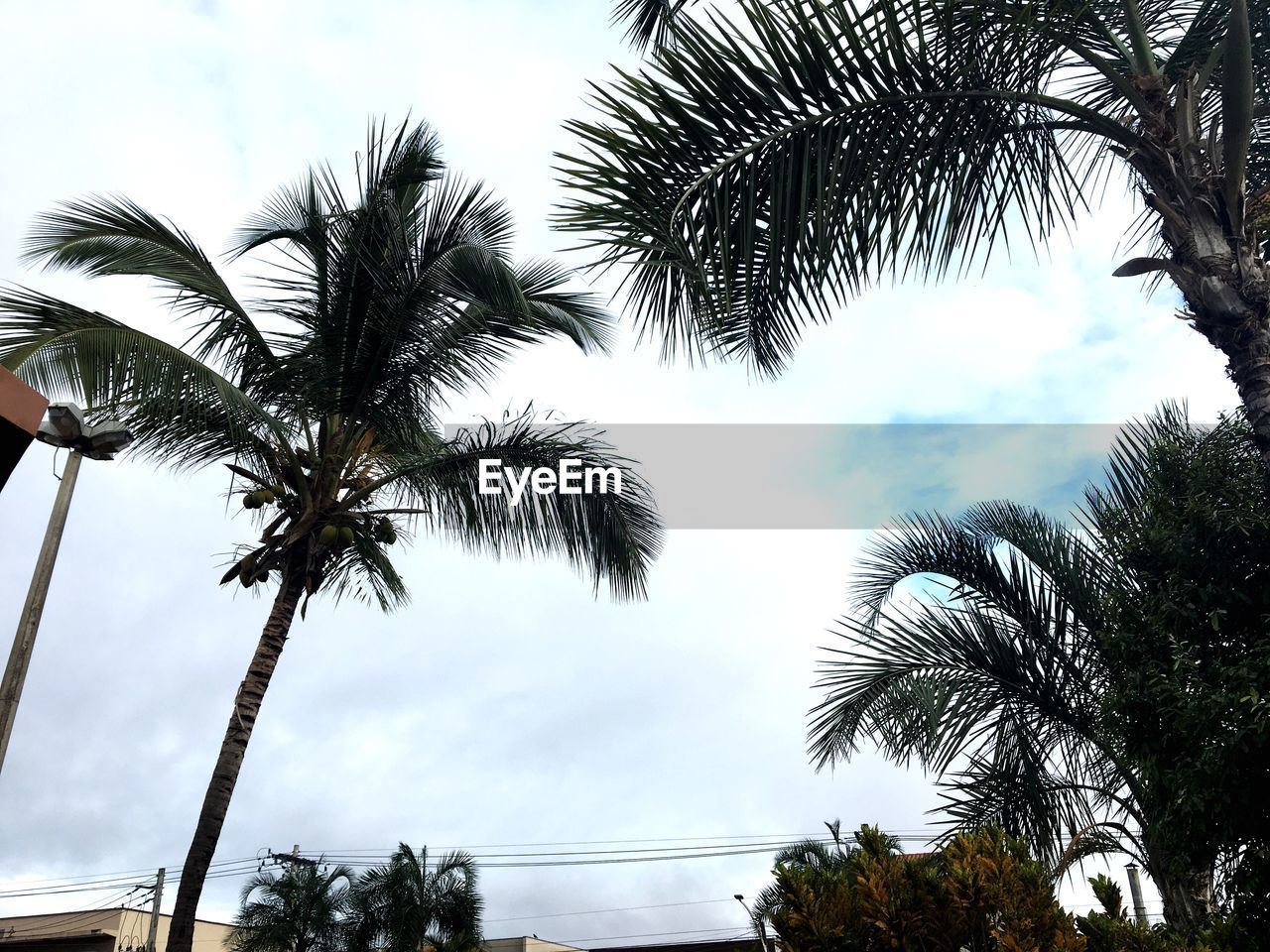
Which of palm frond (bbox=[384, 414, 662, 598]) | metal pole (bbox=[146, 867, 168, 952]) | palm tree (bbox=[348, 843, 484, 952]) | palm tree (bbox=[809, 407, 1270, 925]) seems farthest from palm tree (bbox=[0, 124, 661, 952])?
metal pole (bbox=[146, 867, 168, 952])

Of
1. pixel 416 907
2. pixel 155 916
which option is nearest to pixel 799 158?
pixel 416 907

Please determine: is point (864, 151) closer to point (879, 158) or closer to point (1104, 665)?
point (879, 158)

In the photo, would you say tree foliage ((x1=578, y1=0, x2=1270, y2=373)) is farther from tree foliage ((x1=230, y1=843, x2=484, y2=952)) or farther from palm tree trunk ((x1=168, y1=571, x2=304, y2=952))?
tree foliage ((x1=230, y1=843, x2=484, y2=952))

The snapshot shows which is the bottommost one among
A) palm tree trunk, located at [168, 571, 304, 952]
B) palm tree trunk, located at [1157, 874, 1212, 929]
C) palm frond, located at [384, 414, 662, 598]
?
palm tree trunk, located at [1157, 874, 1212, 929]

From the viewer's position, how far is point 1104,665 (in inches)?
290

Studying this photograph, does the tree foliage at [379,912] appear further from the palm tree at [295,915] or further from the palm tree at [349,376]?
the palm tree at [349,376]

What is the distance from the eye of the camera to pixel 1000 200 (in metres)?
5.79

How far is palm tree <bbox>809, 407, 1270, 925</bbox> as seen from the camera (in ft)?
18.8

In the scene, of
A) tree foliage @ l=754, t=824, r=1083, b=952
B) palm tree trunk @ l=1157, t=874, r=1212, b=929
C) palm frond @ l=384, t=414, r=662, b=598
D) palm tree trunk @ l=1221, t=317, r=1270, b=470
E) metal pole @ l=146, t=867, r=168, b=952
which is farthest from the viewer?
metal pole @ l=146, t=867, r=168, b=952

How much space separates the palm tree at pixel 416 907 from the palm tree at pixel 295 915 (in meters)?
0.57

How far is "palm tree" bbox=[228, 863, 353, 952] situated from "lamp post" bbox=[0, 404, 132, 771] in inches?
762

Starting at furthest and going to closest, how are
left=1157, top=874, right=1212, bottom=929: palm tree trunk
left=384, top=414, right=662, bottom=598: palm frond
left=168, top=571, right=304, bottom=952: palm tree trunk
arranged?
1. left=384, top=414, right=662, bottom=598: palm frond
2. left=168, top=571, right=304, bottom=952: palm tree trunk
3. left=1157, top=874, right=1212, bottom=929: palm tree trunk

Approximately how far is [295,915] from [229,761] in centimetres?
1863

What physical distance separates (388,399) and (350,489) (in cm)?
92
